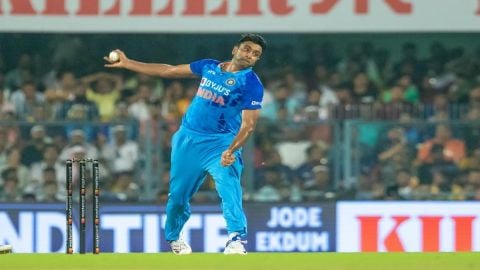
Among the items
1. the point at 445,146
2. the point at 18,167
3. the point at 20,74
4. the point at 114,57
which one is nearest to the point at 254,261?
the point at 114,57

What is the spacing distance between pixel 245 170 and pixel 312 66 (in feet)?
9.87

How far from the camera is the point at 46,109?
15797 millimetres

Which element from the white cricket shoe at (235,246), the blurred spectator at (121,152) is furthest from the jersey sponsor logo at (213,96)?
the blurred spectator at (121,152)

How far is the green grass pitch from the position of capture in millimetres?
10398

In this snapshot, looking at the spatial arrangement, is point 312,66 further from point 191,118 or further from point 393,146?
point 191,118

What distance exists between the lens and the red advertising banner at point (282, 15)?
1656cm

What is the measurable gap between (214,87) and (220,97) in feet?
0.27

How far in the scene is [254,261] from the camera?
35.0 feet

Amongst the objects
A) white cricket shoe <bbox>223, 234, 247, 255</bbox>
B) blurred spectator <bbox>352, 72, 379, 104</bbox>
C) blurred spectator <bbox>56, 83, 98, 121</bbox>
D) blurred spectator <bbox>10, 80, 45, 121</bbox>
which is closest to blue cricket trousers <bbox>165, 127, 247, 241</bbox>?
white cricket shoe <bbox>223, 234, 247, 255</bbox>

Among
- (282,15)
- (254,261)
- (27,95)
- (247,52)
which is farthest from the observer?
(27,95)

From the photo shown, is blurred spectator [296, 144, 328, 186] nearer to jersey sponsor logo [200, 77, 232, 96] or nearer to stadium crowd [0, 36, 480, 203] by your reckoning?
stadium crowd [0, 36, 480, 203]

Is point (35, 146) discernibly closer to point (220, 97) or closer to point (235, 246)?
point (220, 97)

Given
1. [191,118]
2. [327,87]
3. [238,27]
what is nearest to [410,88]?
[327,87]

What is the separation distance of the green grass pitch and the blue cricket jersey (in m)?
0.93
